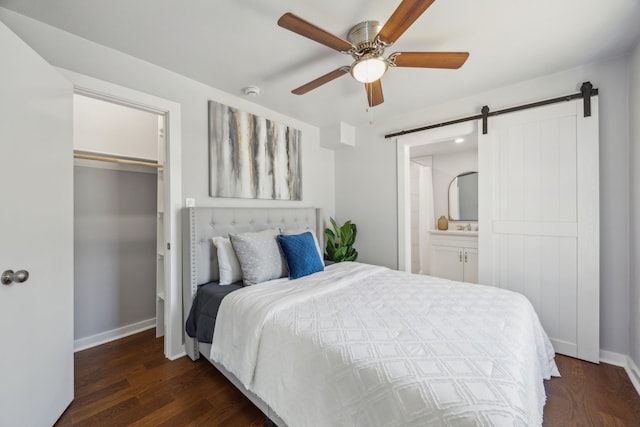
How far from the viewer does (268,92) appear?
2500 millimetres

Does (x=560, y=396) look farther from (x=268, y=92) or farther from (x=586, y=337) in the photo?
(x=268, y=92)

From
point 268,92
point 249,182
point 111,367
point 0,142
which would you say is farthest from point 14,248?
point 268,92

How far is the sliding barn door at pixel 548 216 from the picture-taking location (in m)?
2.08

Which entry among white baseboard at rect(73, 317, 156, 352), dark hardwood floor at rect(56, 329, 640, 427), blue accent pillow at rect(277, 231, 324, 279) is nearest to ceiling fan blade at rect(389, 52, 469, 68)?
blue accent pillow at rect(277, 231, 324, 279)

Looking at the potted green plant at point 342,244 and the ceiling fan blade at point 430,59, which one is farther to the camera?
the potted green plant at point 342,244

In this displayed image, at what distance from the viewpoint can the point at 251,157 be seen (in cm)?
269

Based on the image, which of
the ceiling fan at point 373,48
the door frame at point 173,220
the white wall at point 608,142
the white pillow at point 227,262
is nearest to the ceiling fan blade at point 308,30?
the ceiling fan at point 373,48

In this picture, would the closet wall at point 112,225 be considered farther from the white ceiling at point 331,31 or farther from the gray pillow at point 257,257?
the gray pillow at point 257,257

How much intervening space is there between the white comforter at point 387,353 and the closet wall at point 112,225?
1.46 metres

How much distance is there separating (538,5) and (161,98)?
2.58m

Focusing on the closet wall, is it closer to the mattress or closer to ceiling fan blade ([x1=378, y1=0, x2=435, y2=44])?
the mattress

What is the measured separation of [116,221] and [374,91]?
2.63 metres

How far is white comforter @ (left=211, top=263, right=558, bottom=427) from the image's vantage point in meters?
0.86

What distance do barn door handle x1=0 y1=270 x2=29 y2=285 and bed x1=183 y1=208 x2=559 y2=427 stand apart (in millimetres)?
912
